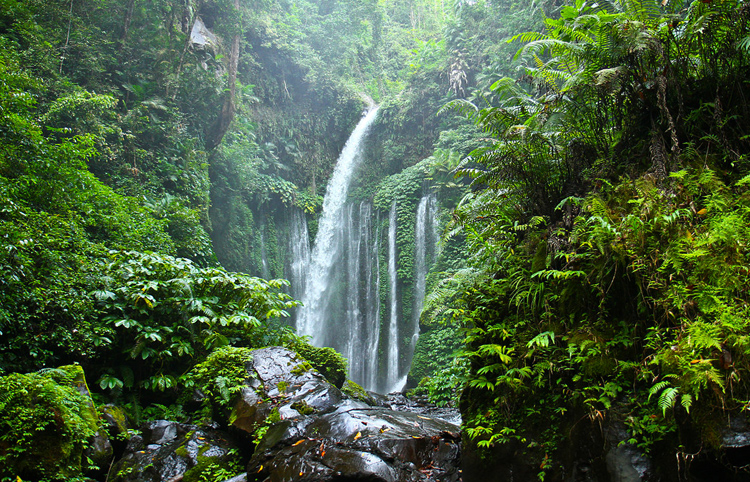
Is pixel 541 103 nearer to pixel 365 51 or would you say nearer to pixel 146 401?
pixel 146 401

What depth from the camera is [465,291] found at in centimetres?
399

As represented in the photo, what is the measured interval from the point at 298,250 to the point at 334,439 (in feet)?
46.6

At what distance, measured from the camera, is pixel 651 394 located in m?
2.27

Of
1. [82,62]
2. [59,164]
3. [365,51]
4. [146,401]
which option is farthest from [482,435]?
[365,51]

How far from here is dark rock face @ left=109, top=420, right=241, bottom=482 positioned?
4207 millimetres

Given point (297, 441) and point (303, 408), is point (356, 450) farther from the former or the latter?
point (303, 408)

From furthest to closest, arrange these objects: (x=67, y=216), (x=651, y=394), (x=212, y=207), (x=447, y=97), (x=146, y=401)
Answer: (x=447, y=97) < (x=212, y=207) < (x=67, y=216) < (x=146, y=401) < (x=651, y=394)

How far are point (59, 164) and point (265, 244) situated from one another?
10.3m

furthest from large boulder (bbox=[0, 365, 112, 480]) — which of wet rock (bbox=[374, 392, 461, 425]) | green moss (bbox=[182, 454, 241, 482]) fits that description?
wet rock (bbox=[374, 392, 461, 425])

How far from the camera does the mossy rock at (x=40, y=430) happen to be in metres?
3.56

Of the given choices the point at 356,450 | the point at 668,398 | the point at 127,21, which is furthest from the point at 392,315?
the point at 668,398

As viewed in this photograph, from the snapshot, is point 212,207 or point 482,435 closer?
point 482,435

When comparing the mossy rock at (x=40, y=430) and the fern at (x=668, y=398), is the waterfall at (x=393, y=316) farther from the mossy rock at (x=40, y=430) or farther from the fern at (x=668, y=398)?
the fern at (x=668, y=398)

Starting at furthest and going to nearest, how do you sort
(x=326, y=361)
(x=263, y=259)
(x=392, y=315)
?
1. (x=263, y=259)
2. (x=392, y=315)
3. (x=326, y=361)
